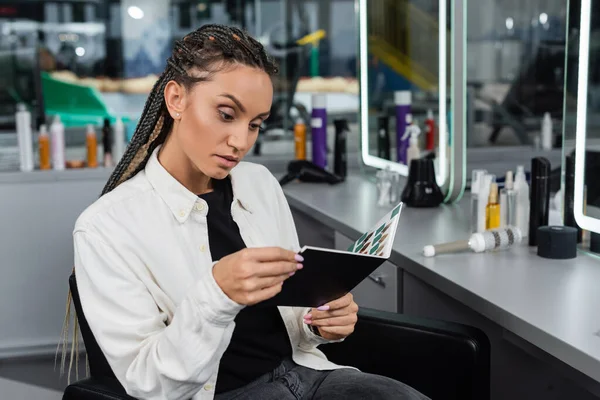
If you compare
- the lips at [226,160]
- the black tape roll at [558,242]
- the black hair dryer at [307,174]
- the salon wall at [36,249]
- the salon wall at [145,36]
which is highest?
the salon wall at [145,36]

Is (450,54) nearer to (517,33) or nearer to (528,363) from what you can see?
(528,363)

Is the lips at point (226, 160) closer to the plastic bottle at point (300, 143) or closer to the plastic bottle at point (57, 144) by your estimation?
the plastic bottle at point (300, 143)

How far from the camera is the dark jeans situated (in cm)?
137

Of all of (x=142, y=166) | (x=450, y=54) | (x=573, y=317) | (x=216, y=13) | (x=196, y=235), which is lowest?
(x=573, y=317)

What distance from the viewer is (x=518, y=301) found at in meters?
1.39

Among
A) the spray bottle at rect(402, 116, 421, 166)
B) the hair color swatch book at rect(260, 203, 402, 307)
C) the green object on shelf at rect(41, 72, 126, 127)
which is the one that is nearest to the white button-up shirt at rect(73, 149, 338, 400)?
the hair color swatch book at rect(260, 203, 402, 307)

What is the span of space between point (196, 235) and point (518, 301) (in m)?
0.61

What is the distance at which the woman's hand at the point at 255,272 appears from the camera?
1107mm

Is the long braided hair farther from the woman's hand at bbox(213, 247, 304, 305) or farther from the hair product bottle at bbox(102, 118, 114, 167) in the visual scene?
the hair product bottle at bbox(102, 118, 114, 167)

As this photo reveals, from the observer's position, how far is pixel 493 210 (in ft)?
6.30

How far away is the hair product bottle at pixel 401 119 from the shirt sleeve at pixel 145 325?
5.51 ft

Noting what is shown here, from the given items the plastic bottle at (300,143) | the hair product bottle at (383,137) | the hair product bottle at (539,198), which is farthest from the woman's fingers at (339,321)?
the plastic bottle at (300,143)

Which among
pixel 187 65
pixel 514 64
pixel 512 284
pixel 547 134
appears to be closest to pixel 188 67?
pixel 187 65

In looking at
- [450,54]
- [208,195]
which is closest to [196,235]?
[208,195]
